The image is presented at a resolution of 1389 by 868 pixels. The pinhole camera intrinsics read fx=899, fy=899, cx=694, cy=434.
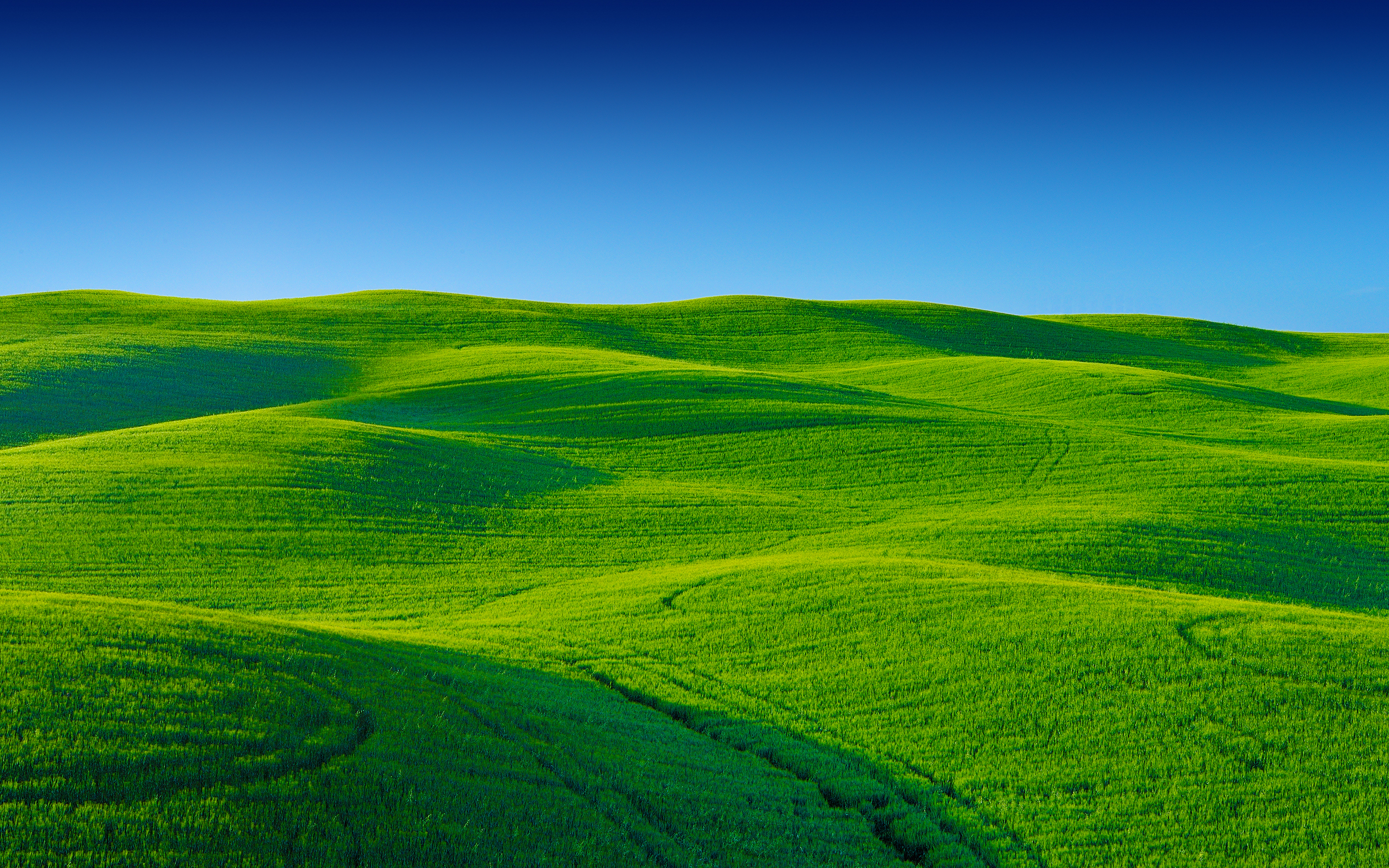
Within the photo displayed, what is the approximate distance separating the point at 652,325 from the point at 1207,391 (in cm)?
3677

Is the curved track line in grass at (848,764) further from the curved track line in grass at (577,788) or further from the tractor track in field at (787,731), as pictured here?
the curved track line in grass at (577,788)

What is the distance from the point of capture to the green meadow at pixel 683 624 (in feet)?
27.3

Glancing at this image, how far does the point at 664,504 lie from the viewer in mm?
26953

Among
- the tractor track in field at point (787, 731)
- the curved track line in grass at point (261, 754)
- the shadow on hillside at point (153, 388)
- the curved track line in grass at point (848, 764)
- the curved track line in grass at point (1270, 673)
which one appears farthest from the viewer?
the shadow on hillside at point (153, 388)

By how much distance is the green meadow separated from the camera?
834 centimetres

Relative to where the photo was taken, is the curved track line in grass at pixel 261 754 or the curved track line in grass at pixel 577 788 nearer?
the curved track line in grass at pixel 261 754

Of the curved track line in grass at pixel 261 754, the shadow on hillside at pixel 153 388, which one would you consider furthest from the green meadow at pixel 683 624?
the shadow on hillside at pixel 153 388

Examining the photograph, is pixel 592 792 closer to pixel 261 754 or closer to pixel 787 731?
pixel 261 754

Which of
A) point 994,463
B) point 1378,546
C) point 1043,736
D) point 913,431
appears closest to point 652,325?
point 913,431

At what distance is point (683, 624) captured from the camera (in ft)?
54.2

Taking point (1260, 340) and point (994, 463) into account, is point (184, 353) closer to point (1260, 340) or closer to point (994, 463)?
point (994, 463)

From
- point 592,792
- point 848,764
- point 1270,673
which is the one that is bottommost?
point 848,764

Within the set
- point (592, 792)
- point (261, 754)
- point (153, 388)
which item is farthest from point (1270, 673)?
point (153, 388)

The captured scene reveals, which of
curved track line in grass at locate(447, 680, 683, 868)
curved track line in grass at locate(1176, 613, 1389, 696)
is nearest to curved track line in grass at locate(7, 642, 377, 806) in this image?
curved track line in grass at locate(447, 680, 683, 868)
